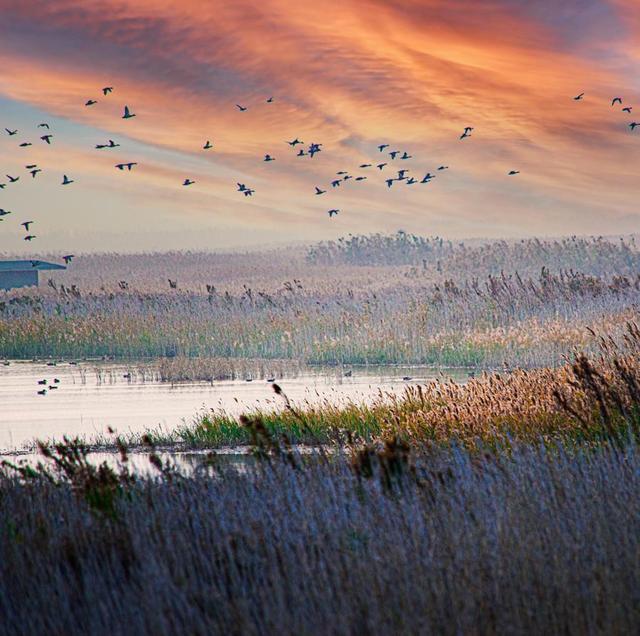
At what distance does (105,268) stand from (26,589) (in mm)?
76370

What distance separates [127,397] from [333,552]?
18642 mm

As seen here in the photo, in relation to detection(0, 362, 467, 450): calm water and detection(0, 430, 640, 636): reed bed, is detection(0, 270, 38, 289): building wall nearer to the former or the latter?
detection(0, 362, 467, 450): calm water

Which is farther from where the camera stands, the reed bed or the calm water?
the calm water

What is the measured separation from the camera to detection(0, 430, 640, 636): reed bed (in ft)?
22.4

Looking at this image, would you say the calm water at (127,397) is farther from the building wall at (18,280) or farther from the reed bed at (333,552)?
the building wall at (18,280)

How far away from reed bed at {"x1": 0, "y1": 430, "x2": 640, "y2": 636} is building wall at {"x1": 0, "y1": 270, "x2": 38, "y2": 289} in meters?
54.8

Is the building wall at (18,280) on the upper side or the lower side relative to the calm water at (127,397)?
upper

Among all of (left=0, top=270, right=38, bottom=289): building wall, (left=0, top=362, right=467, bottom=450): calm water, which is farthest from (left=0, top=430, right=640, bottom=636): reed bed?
(left=0, top=270, right=38, bottom=289): building wall

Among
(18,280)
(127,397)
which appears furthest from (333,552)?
(18,280)

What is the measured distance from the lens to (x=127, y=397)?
85.7ft

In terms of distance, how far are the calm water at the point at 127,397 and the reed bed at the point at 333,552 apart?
9.49 metres

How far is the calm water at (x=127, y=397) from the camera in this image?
70.5 feet

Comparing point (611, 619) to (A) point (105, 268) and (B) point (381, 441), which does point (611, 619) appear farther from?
(A) point (105, 268)

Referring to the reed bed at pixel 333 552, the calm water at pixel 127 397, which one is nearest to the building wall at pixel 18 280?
the calm water at pixel 127 397
